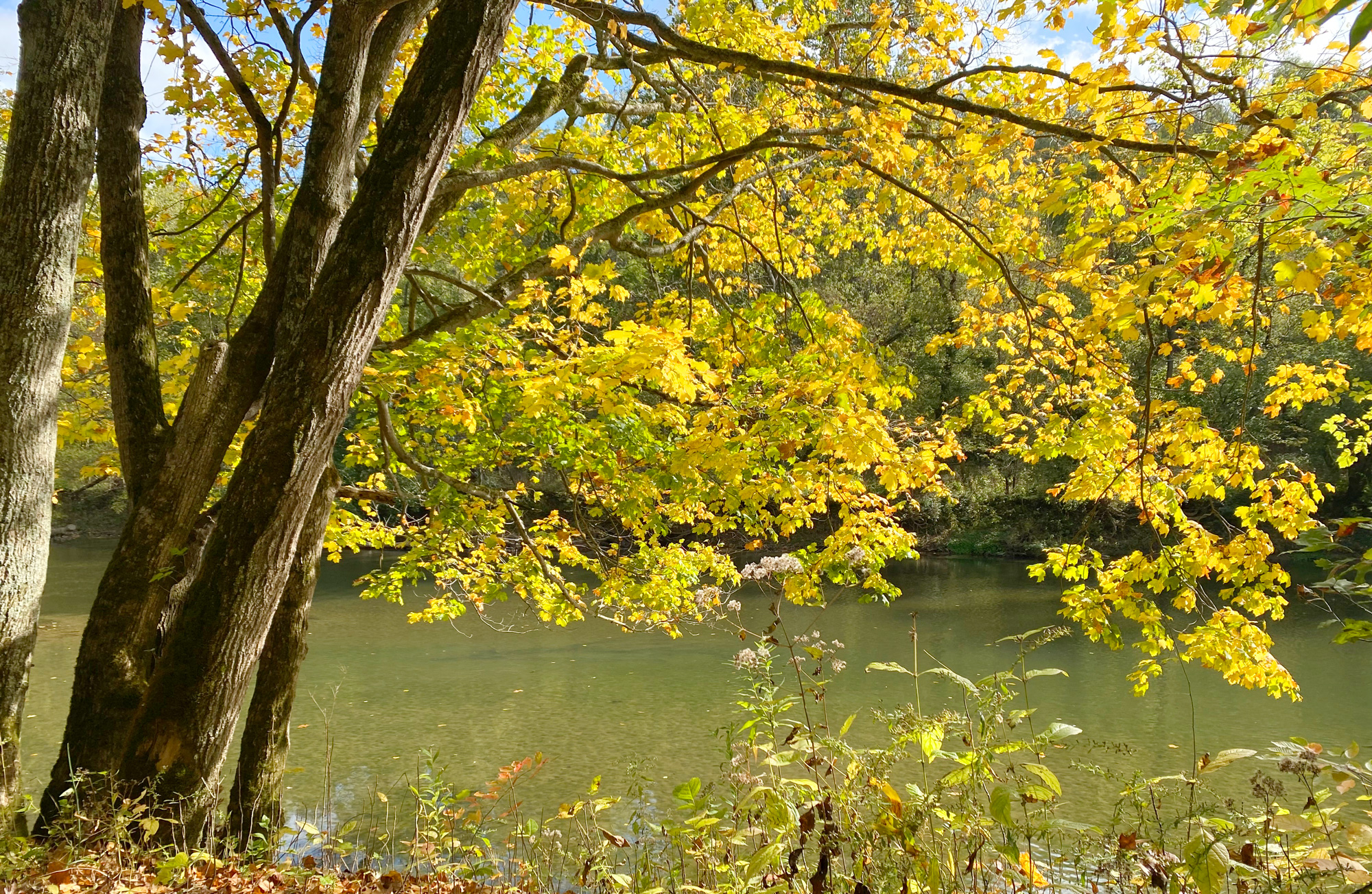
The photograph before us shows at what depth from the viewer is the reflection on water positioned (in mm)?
7188

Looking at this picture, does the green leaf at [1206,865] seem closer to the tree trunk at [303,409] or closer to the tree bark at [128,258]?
the tree trunk at [303,409]

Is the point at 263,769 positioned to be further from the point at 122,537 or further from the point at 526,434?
the point at 526,434

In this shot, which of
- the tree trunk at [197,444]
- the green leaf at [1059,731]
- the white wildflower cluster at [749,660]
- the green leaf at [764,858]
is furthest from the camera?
the tree trunk at [197,444]

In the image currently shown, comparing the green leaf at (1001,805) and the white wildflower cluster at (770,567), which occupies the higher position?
the white wildflower cluster at (770,567)

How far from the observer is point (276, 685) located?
422cm

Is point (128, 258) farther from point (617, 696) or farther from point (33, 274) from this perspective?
point (617, 696)

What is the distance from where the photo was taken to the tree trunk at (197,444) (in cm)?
262

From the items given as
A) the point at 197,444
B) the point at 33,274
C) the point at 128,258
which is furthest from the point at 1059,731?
the point at 128,258

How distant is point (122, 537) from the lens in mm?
2854

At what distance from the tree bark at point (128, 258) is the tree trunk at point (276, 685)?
3.33ft

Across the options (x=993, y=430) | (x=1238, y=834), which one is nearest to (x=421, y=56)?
(x=1238, y=834)

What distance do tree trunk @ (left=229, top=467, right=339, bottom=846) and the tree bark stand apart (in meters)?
1.01

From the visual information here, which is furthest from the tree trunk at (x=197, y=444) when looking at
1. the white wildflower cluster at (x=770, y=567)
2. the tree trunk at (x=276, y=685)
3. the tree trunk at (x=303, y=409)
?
the white wildflower cluster at (x=770, y=567)

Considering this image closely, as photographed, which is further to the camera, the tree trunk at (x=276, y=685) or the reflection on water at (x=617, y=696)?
the reflection on water at (x=617, y=696)
